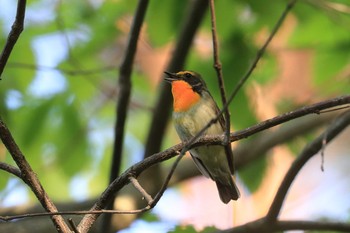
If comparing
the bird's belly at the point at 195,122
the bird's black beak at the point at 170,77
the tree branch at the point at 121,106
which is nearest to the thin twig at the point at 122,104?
the tree branch at the point at 121,106

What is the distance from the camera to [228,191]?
4.51 m

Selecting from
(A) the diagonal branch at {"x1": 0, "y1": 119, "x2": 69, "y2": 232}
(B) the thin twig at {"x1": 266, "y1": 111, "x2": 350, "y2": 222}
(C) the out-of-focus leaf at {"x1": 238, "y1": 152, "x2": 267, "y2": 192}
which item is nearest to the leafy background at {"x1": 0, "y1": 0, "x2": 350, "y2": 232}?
(C) the out-of-focus leaf at {"x1": 238, "y1": 152, "x2": 267, "y2": 192}

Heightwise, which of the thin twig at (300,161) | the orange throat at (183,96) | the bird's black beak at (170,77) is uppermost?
the bird's black beak at (170,77)

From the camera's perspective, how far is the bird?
4367mm

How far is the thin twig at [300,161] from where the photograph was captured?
10.8ft

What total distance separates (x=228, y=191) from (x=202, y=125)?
1.69 ft

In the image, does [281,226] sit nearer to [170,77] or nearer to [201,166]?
[201,166]

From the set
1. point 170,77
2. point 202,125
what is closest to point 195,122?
point 202,125

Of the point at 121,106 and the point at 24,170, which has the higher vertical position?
the point at 121,106

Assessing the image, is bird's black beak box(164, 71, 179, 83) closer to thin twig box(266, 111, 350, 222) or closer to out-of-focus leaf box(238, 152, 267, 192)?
out-of-focus leaf box(238, 152, 267, 192)

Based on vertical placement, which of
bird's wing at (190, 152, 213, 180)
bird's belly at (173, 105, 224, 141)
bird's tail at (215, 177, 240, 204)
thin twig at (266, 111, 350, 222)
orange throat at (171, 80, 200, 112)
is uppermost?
orange throat at (171, 80, 200, 112)

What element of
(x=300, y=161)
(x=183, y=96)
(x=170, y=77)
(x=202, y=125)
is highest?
(x=170, y=77)

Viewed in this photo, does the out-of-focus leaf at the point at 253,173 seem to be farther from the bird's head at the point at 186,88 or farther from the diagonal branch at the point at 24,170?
the diagonal branch at the point at 24,170

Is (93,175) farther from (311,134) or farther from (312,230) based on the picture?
(312,230)
